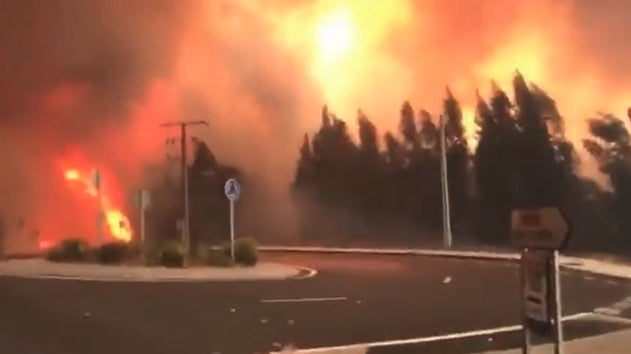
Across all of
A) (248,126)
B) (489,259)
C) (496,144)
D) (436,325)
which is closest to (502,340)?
(436,325)

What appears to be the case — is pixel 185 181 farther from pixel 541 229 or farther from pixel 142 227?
pixel 541 229

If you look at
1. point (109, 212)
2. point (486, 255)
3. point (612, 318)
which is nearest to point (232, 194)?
point (109, 212)

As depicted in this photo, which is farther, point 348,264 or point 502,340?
point 348,264

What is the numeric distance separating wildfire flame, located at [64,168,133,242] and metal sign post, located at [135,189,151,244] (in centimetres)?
9

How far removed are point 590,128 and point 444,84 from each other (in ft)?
3.84

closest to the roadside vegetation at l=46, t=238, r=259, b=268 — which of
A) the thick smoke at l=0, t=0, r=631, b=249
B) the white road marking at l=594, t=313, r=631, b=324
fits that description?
the thick smoke at l=0, t=0, r=631, b=249

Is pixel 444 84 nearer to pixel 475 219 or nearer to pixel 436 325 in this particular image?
pixel 475 219

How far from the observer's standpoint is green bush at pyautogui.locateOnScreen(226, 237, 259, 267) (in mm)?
7309

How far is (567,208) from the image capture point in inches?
284

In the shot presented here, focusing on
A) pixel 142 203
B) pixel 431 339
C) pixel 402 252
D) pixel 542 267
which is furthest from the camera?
pixel 402 252

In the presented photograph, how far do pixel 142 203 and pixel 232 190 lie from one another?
68 cm

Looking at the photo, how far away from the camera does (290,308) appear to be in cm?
667

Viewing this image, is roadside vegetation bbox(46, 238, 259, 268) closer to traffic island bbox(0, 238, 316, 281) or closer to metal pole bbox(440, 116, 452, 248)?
traffic island bbox(0, 238, 316, 281)

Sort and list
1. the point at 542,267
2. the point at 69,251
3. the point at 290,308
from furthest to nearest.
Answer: the point at 69,251
the point at 290,308
the point at 542,267
